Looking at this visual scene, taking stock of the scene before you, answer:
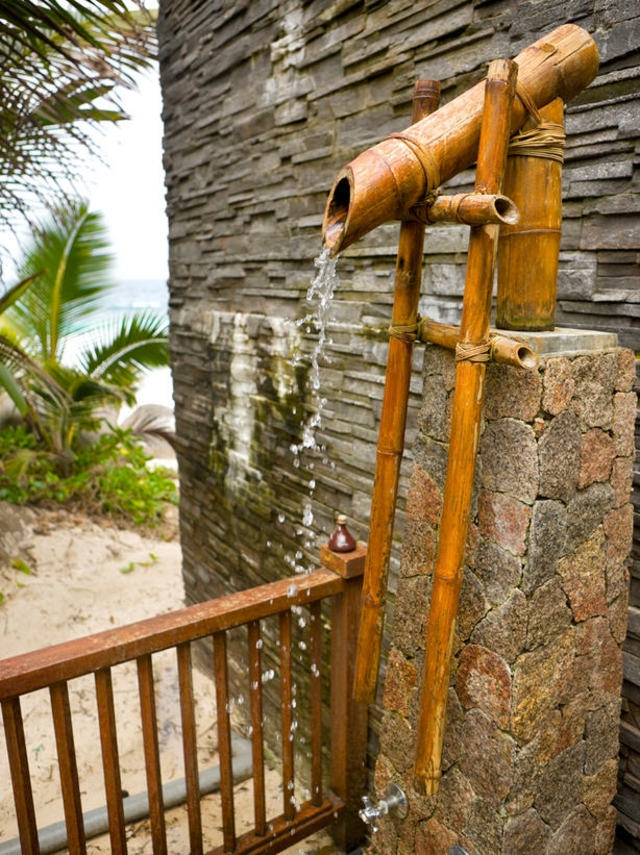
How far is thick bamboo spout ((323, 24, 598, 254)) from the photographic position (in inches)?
40.7

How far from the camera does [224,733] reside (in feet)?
6.36

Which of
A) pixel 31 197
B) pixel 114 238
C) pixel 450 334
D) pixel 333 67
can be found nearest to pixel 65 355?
pixel 114 238

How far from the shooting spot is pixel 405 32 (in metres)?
1.93

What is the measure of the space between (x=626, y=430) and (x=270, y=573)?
2.09 m

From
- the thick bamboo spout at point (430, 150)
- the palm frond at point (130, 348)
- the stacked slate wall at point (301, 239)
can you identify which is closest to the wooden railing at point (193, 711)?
the stacked slate wall at point (301, 239)

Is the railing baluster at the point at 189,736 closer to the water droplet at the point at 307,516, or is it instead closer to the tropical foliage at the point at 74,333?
the water droplet at the point at 307,516

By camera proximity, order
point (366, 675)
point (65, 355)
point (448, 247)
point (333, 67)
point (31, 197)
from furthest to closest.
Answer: point (65, 355)
point (31, 197)
point (333, 67)
point (448, 247)
point (366, 675)

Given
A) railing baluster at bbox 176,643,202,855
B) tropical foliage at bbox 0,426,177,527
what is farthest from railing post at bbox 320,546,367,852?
tropical foliage at bbox 0,426,177,527

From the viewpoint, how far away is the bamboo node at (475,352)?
114 centimetres

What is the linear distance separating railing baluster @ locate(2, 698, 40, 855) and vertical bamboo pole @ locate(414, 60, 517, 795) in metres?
0.97

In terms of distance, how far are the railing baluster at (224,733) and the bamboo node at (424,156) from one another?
1351 mm

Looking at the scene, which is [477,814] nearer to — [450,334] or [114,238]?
[450,334]

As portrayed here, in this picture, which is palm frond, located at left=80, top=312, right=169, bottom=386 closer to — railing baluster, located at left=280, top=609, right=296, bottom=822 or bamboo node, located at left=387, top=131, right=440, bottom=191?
railing baluster, located at left=280, top=609, right=296, bottom=822

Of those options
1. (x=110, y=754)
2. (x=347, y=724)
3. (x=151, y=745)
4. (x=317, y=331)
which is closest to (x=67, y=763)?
(x=110, y=754)
